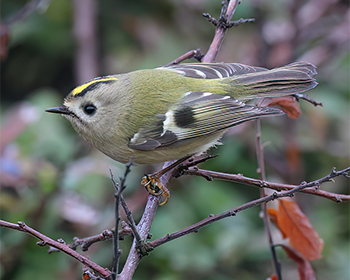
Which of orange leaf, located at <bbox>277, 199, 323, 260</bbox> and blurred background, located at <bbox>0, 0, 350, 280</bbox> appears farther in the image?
blurred background, located at <bbox>0, 0, 350, 280</bbox>

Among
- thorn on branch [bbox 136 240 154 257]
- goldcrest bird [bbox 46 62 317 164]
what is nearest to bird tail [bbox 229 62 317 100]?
goldcrest bird [bbox 46 62 317 164]

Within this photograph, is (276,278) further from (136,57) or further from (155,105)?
(136,57)

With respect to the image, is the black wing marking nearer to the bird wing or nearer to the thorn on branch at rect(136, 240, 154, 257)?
the bird wing

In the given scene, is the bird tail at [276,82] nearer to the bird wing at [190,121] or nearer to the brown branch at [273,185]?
the bird wing at [190,121]

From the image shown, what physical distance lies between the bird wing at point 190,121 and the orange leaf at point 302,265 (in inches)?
20.9

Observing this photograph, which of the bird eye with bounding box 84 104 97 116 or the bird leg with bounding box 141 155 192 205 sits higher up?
the bird eye with bounding box 84 104 97 116

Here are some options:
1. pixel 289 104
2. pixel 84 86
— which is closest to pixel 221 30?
pixel 289 104

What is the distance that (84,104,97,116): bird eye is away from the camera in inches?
75.8

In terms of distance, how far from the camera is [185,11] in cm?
415

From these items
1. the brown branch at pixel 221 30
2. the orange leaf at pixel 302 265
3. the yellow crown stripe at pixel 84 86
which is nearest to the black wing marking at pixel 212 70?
the brown branch at pixel 221 30

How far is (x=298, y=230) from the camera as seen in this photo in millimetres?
1678

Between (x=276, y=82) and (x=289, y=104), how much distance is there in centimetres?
11

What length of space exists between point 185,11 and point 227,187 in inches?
71.9

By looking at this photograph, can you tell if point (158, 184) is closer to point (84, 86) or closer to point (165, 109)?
point (165, 109)
